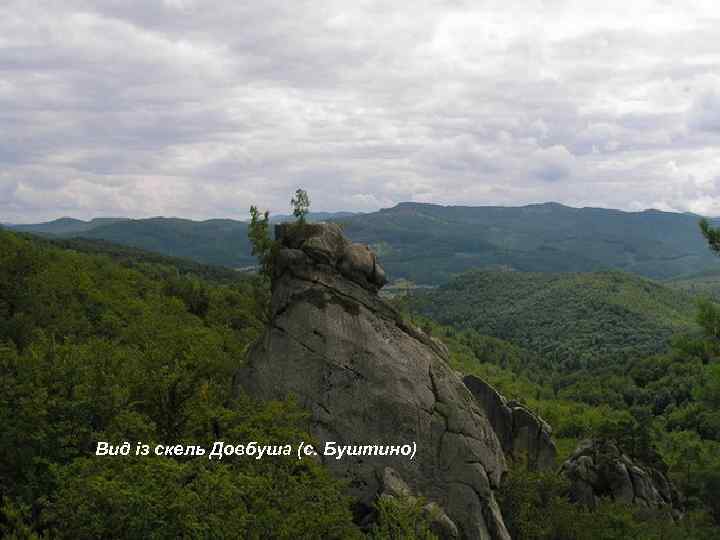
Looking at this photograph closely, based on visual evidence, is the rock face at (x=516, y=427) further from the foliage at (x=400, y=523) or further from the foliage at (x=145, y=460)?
the foliage at (x=400, y=523)

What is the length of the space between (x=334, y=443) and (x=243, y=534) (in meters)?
15.5

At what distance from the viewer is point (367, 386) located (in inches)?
1586

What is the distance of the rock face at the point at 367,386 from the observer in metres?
38.8

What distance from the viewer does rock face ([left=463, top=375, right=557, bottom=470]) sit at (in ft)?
185

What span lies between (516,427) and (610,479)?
11913 mm

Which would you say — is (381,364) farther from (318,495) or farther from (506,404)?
(506,404)

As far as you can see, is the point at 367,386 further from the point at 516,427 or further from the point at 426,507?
the point at 516,427

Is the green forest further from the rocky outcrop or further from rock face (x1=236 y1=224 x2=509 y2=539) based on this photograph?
rock face (x1=236 y1=224 x2=509 y2=539)

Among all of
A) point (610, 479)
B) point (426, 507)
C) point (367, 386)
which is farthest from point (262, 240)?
point (610, 479)

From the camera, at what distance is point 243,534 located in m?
23.4

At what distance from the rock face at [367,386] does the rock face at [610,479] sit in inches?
715

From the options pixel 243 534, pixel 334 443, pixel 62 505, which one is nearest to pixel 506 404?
pixel 334 443

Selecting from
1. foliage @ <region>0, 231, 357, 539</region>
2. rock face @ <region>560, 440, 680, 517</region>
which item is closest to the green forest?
foliage @ <region>0, 231, 357, 539</region>

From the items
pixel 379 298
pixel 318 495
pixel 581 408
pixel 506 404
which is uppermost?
pixel 379 298
